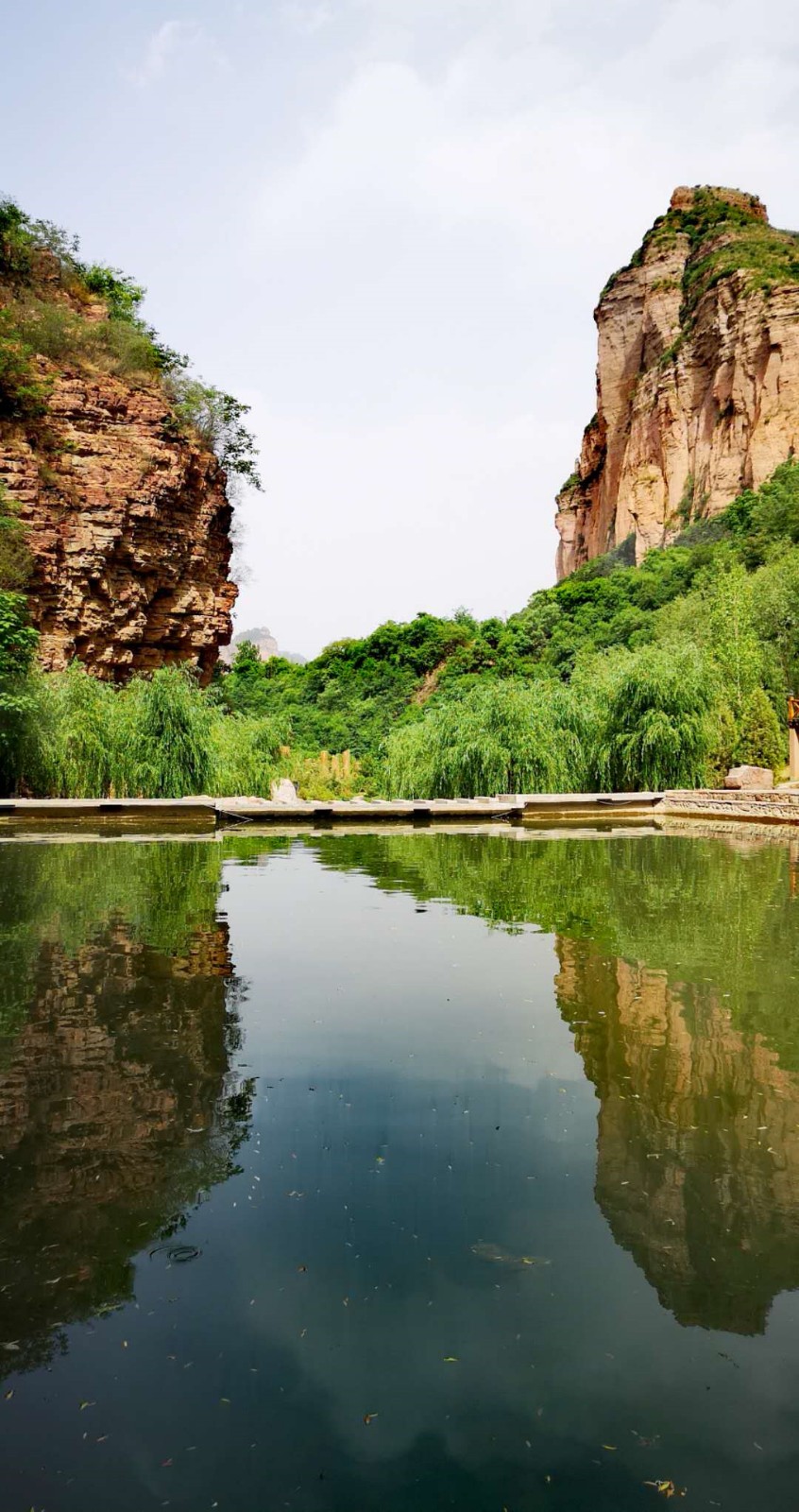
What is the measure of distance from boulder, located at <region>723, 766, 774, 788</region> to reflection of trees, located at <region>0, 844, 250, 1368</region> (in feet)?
43.0

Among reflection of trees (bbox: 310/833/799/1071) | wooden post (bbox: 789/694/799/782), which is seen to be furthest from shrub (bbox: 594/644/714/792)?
reflection of trees (bbox: 310/833/799/1071)

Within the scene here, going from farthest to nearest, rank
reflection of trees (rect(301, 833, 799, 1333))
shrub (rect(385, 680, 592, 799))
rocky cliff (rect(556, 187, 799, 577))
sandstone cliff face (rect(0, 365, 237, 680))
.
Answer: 1. rocky cliff (rect(556, 187, 799, 577))
2. sandstone cliff face (rect(0, 365, 237, 680))
3. shrub (rect(385, 680, 592, 799))
4. reflection of trees (rect(301, 833, 799, 1333))

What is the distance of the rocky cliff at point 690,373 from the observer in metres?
56.6

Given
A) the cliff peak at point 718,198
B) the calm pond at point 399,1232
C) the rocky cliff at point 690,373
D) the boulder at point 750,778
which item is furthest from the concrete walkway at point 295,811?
the cliff peak at point 718,198

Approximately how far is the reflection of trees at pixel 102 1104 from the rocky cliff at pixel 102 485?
17625 mm

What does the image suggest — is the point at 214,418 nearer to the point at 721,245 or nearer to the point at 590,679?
the point at 590,679

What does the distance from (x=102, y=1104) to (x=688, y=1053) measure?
7.48ft

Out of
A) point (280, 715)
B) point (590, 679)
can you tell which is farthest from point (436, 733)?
point (280, 715)

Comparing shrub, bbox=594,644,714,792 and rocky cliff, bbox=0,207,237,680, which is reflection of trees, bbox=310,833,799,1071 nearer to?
shrub, bbox=594,644,714,792

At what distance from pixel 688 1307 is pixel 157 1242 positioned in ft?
4.36

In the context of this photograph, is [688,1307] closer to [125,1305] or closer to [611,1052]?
[125,1305]

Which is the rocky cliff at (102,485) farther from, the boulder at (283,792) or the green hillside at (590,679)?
the boulder at (283,792)

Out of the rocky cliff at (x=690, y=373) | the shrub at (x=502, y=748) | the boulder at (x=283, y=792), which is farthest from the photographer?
the rocky cliff at (x=690, y=373)

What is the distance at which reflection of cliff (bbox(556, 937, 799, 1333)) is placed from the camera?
7.78 feet
